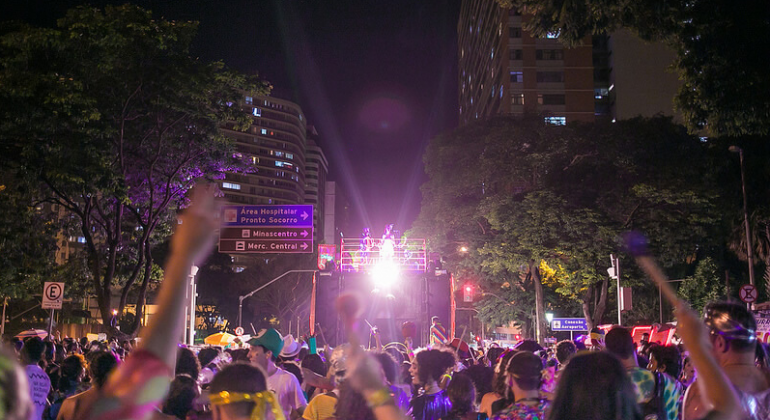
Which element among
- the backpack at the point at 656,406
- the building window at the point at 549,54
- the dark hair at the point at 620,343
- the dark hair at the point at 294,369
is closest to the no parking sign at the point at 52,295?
the dark hair at the point at 294,369

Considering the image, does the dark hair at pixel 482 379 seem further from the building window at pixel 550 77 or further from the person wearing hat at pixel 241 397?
the building window at pixel 550 77

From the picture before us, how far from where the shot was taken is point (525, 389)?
3920mm

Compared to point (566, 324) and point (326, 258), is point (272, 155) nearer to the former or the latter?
point (566, 324)

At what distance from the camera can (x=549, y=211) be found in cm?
3366

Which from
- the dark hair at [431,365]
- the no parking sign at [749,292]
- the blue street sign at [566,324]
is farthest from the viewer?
the blue street sign at [566,324]

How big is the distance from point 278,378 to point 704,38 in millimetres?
8394

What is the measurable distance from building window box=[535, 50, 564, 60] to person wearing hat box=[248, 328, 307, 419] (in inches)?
2495

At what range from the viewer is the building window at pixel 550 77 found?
2584 inches

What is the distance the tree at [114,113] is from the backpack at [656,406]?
16.0m

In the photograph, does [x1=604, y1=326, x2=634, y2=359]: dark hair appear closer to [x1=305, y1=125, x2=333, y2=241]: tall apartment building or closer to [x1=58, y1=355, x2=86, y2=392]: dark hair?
[x1=58, y1=355, x2=86, y2=392]: dark hair

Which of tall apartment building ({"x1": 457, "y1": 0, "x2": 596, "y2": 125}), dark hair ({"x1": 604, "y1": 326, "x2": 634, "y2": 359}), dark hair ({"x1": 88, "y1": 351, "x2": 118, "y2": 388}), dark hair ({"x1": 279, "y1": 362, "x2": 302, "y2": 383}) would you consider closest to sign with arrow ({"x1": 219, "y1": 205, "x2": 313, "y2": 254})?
Result: dark hair ({"x1": 279, "y1": 362, "x2": 302, "y2": 383})

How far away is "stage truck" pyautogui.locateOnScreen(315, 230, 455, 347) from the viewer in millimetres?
18188

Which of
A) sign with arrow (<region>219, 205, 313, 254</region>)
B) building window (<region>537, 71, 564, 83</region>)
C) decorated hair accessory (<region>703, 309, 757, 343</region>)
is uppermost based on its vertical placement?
building window (<region>537, 71, 564, 83</region>)

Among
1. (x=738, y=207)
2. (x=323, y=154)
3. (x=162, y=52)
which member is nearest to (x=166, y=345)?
(x=162, y=52)
